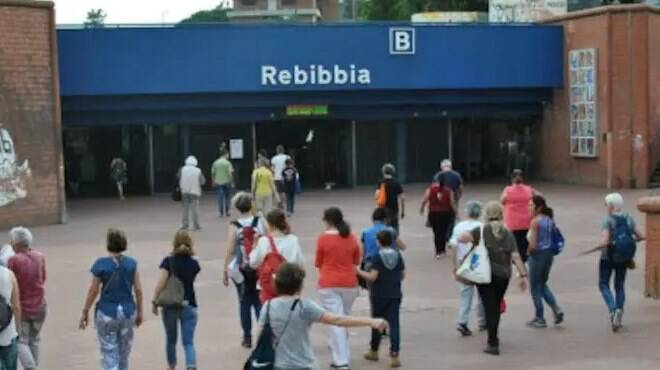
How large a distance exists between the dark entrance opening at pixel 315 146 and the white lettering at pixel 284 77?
9.02 ft

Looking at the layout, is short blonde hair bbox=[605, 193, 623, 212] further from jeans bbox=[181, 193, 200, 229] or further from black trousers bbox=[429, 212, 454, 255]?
jeans bbox=[181, 193, 200, 229]

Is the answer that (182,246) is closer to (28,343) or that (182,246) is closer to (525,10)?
(28,343)

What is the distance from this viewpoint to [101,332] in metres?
9.09

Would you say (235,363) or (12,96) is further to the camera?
(12,96)

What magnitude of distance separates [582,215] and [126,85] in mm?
14760

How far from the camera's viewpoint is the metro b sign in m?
33.7

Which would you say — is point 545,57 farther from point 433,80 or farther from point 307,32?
point 307,32

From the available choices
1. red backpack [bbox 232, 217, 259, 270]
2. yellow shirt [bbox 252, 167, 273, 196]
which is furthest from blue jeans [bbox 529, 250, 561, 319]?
yellow shirt [bbox 252, 167, 273, 196]

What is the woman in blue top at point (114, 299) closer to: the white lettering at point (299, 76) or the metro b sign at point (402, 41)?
the white lettering at point (299, 76)

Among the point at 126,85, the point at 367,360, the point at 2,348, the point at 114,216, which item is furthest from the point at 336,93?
the point at 2,348

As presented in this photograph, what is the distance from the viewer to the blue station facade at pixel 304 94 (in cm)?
3228

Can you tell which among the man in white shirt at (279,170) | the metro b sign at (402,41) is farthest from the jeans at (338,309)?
the metro b sign at (402,41)

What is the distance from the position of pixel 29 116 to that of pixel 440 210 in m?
11.6

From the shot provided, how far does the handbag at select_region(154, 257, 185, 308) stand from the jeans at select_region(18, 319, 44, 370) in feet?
3.70
